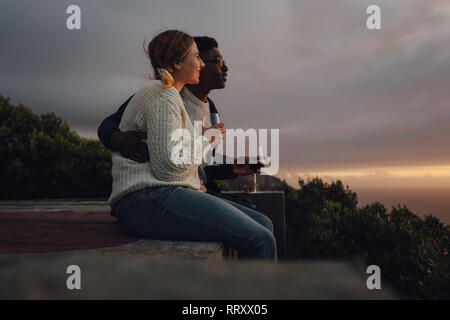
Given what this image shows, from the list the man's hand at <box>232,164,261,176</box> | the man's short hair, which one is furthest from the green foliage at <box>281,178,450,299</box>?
the man's short hair

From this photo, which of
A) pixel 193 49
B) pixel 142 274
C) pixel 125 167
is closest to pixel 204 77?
pixel 193 49

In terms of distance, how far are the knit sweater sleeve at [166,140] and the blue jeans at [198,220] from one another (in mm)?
151

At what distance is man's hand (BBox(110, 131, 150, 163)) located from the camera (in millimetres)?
2557

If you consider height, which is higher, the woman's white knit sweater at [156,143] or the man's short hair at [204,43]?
the man's short hair at [204,43]

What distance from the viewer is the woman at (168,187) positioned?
2.38 metres

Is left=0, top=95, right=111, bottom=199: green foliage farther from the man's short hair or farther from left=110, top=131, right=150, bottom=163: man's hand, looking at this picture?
left=110, top=131, right=150, bottom=163: man's hand

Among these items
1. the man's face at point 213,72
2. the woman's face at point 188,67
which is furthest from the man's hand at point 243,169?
the woman's face at point 188,67

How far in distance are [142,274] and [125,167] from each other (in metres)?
1.81

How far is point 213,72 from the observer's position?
4055 millimetres

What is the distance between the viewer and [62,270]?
2.98ft

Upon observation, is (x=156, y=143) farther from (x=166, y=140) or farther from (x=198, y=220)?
(x=198, y=220)

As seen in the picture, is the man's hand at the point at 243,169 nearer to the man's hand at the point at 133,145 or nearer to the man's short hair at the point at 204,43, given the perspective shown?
the man's short hair at the point at 204,43
